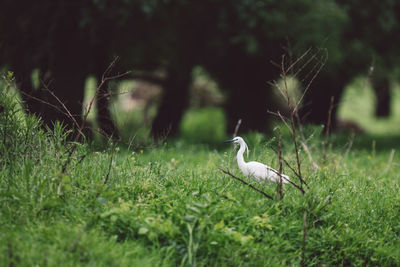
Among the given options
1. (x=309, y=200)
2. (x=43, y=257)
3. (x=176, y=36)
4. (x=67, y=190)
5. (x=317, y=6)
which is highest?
(x=317, y=6)

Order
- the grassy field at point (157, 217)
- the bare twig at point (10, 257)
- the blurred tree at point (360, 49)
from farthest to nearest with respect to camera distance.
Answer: the blurred tree at point (360, 49) < the grassy field at point (157, 217) < the bare twig at point (10, 257)

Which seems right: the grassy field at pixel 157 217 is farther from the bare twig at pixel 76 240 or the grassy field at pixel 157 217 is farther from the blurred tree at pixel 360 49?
the blurred tree at pixel 360 49

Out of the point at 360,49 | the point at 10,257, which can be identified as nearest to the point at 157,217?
the point at 10,257

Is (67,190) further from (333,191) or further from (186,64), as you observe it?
(186,64)

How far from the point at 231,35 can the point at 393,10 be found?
18.5ft

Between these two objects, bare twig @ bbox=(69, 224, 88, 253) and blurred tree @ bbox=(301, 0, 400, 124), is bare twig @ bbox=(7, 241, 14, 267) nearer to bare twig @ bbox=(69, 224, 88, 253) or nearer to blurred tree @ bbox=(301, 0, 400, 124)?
bare twig @ bbox=(69, 224, 88, 253)

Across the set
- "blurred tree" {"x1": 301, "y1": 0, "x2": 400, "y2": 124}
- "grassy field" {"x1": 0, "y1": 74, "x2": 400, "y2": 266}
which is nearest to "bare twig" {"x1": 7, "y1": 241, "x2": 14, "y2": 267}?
"grassy field" {"x1": 0, "y1": 74, "x2": 400, "y2": 266}

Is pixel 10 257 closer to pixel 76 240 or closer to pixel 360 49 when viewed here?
pixel 76 240

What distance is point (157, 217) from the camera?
383 centimetres

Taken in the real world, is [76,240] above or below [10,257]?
above

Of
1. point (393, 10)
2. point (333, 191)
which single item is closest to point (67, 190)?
point (333, 191)

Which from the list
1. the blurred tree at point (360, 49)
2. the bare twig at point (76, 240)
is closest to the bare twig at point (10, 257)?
the bare twig at point (76, 240)

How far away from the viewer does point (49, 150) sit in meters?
4.31

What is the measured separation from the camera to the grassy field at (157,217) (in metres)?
3.47
